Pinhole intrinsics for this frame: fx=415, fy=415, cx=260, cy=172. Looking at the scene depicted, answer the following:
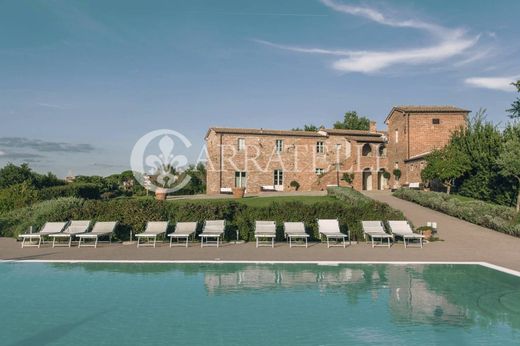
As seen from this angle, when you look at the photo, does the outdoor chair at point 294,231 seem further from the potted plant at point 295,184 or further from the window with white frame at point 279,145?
the window with white frame at point 279,145

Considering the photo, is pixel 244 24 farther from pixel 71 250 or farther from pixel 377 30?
pixel 71 250

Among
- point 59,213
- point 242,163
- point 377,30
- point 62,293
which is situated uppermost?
point 377,30

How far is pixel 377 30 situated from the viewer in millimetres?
19719

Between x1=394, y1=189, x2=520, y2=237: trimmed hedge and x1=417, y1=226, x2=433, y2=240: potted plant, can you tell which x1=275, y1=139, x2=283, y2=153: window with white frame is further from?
x1=417, y1=226, x2=433, y2=240: potted plant

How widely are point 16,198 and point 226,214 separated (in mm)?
10804

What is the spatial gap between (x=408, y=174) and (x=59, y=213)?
26.9 metres

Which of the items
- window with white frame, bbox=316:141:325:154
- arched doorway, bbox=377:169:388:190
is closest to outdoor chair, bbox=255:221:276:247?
window with white frame, bbox=316:141:325:154

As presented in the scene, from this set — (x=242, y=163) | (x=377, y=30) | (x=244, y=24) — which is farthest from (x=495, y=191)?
(x=242, y=163)

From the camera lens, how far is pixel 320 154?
3647 centimetres

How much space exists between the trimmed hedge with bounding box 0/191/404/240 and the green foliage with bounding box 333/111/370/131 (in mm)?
49369

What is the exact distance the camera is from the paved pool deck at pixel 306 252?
11180mm

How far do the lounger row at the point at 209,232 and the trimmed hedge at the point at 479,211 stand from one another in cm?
374

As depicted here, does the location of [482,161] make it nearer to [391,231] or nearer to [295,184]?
[391,231]

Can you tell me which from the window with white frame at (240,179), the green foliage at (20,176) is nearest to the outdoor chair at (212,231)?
the green foliage at (20,176)
